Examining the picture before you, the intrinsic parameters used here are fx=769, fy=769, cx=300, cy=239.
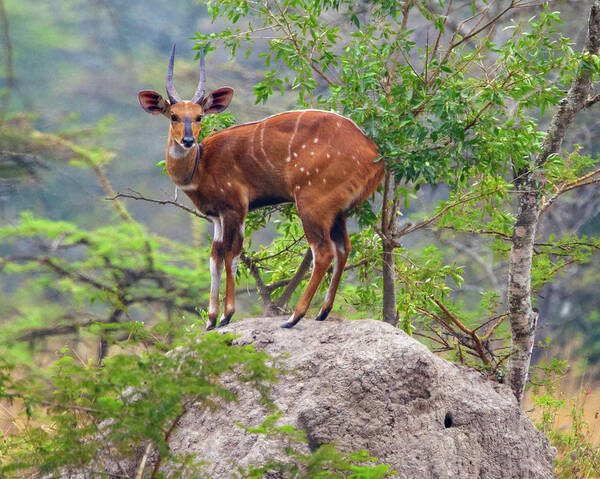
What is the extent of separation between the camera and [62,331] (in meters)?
11.5

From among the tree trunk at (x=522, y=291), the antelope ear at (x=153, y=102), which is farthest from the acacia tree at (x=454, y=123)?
the antelope ear at (x=153, y=102)

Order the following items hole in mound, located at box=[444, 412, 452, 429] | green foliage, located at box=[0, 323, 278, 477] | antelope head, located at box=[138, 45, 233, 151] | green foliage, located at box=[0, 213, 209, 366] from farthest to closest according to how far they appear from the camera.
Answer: green foliage, located at box=[0, 213, 209, 366]
antelope head, located at box=[138, 45, 233, 151]
hole in mound, located at box=[444, 412, 452, 429]
green foliage, located at box=[0, 323, 278, 477]

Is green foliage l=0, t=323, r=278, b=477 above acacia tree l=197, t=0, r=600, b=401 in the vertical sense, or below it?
below

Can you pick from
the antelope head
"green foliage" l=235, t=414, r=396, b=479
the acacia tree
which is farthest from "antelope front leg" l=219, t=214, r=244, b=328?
"green foliage" l=235, t=414, r=396, b=479

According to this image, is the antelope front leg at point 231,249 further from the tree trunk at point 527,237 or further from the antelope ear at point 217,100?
the tree trunk at point 527,237

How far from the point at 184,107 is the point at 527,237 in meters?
2.69

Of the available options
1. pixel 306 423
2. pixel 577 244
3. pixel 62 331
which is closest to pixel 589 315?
pixel 577 244

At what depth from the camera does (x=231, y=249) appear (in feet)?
17.1

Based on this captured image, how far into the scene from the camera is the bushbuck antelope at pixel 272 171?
196 inches

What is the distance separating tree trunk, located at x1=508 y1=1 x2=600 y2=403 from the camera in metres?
5.74

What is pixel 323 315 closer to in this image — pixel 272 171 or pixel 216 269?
pixel 216 269

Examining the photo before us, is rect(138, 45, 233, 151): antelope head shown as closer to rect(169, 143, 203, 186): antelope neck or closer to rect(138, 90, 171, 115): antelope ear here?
rect(138, 90, 171, 115): antelope ear

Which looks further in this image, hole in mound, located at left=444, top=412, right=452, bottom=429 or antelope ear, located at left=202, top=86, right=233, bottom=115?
antelope ear, located at left=202, top=86, right=233, bottom=115

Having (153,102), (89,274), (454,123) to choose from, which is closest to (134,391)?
(153,102)
